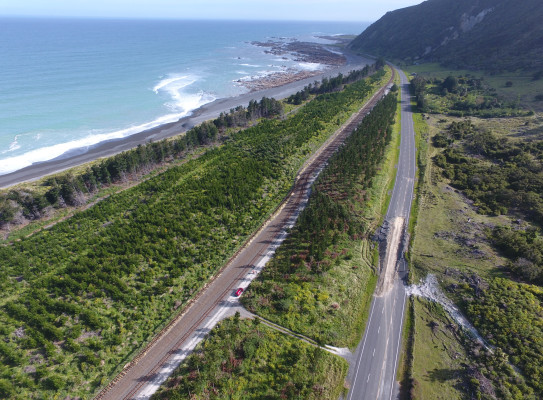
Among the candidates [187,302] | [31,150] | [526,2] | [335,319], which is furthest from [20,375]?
[526,2]

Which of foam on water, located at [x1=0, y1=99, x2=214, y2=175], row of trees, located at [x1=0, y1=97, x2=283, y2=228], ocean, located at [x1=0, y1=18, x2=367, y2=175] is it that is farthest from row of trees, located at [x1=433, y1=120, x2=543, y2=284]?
ocean, located at [x1=0, y1=18, x2=367, y2=175]

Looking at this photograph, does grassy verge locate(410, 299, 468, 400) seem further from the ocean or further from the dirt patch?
the ocean

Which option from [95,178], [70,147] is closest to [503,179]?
[95,178]

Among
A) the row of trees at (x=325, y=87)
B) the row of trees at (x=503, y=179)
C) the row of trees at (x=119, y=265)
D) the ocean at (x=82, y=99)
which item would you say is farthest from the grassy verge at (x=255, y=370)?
the row of trees at (x=325, y=87)

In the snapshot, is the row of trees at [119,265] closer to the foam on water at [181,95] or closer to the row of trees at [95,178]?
the row of trees at [95,178]

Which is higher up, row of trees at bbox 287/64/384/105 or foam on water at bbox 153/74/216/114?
row of trees at bbox 287/64/384/105

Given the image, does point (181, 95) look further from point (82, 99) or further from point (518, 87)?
point (518, 87)
